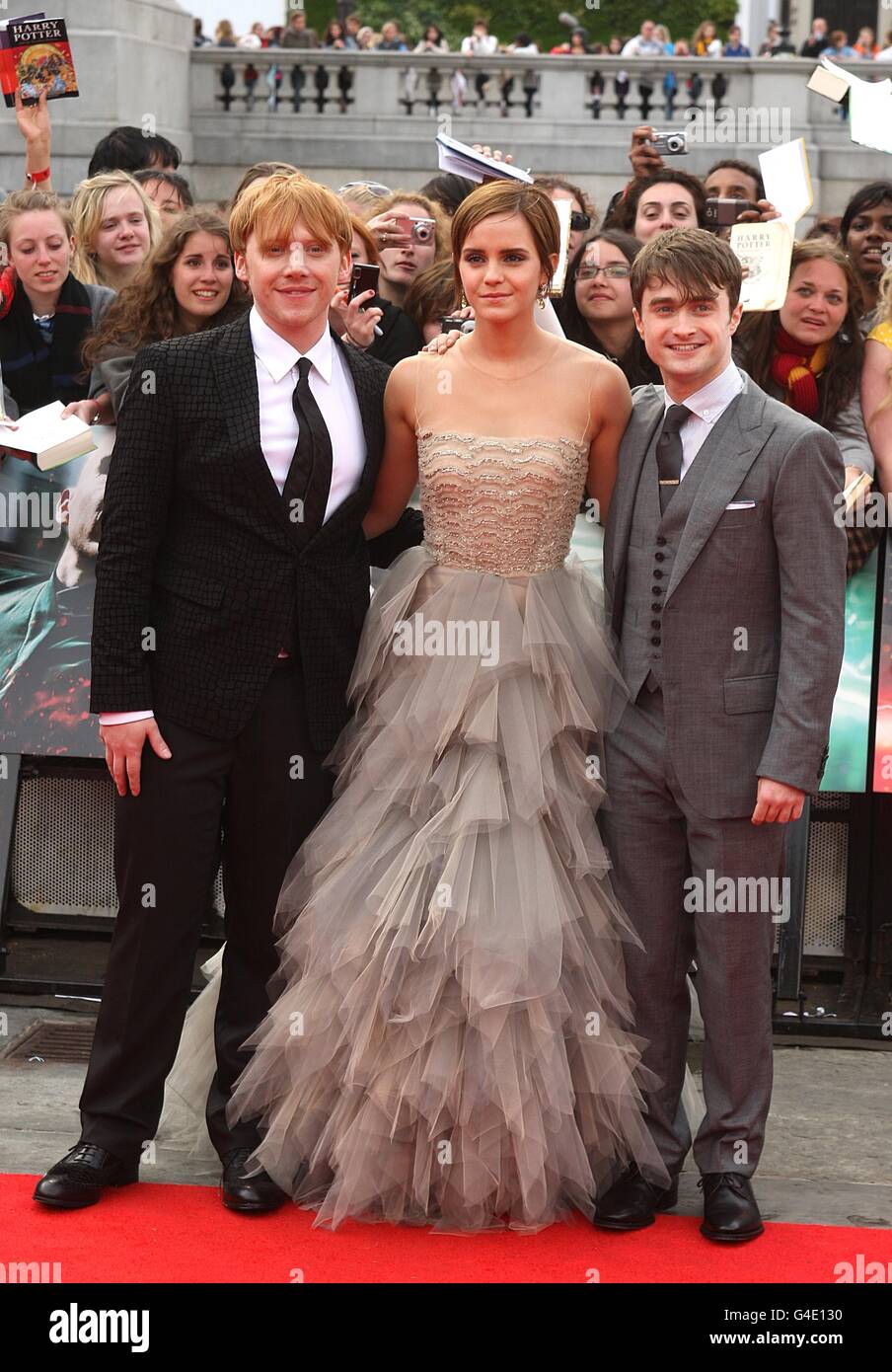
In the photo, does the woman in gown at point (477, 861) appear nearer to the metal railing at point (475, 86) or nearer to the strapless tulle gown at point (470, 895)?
the strapless tulle gown at point (470, 895)

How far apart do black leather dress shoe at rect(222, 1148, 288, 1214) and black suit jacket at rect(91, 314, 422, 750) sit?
103cm

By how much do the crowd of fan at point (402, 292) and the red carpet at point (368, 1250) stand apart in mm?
2258

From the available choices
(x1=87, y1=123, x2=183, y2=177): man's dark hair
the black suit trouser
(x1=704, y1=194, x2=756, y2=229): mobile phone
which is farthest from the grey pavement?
(x1=87, y1=123, x2=183, y2=177): man's dark hair

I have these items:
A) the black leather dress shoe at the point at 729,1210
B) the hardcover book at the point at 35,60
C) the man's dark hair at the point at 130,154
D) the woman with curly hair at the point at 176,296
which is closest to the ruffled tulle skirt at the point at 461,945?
the black leather dress shoe at the point at 729,1210

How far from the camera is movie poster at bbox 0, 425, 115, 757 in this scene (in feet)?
18.2

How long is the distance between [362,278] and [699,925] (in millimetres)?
1981

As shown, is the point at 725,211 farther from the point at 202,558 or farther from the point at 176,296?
the point at 202,558

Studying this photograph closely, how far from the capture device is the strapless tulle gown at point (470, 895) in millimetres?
3824

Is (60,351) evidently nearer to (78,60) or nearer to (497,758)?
(497,758)

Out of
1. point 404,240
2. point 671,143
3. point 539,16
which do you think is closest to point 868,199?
point 671,143

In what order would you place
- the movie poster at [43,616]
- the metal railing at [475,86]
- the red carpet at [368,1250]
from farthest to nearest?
the metal railing at [475,86] < the movie poster at [43,616] < the red carpet at [368,1250]

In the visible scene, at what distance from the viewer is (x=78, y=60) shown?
18.7m

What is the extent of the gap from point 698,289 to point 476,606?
86 centimetres

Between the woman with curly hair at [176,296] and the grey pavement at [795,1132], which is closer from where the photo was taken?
the grey pavement at [795,1132]
